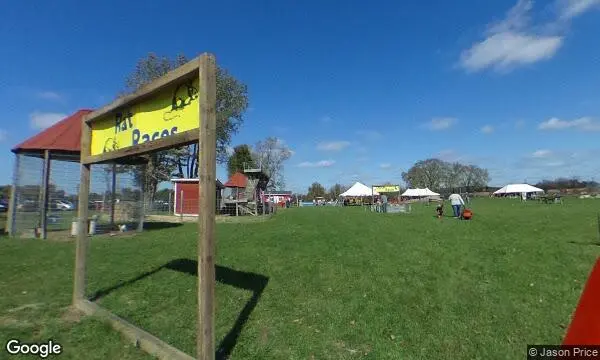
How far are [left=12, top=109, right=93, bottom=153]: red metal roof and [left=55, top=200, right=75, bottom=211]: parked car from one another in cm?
210

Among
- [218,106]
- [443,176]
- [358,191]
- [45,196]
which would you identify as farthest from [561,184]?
[45,196]

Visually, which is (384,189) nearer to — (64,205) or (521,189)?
(64,205)

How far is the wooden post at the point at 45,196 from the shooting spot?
50.1 ft

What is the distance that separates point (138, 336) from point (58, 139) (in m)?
14.4

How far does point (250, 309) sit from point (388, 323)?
2.03 metres

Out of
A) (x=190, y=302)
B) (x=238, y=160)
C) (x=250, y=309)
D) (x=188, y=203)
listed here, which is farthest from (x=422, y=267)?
(x=238, y=160)

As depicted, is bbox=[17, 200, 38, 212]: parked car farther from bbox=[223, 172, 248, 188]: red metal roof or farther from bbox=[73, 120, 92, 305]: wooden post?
bbox=[223, 172, 248, 188]: red metal roof

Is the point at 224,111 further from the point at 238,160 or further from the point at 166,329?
the point at 238,160

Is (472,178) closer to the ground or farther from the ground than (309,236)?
farther from the ground

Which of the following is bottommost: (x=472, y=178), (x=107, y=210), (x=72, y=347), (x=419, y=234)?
(x=72, y=347)

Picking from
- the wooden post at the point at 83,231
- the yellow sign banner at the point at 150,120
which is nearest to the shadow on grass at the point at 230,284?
the wooden post at the point at 83,231

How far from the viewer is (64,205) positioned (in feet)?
53.6

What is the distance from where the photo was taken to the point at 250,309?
19.9 feet

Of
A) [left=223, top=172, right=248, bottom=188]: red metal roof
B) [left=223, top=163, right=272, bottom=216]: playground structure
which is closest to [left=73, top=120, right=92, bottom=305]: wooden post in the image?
[left=223, top=163, right=272, bottom=216]: playground structure
